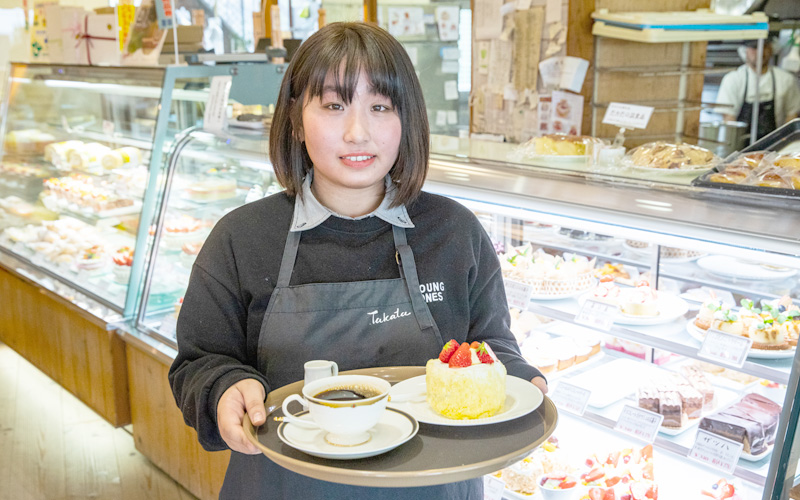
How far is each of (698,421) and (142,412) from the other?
2.64 meters

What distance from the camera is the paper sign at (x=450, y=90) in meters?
7.07

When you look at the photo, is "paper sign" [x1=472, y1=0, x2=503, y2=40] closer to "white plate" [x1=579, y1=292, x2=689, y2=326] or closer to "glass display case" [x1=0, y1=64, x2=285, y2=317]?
"glass display case" [x1=0, y1=64, x2=285, y2=317]

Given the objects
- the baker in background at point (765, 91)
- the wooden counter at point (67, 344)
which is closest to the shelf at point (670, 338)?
the wooden counter at point (67, 344)

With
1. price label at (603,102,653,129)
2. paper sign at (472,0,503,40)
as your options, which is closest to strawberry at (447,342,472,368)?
price label at (603,102,653,129)

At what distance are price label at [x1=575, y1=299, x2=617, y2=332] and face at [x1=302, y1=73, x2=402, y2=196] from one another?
1.06 meters

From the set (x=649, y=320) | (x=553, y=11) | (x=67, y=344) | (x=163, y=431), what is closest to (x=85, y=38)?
(x=67, y=344)

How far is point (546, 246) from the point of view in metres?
2.60

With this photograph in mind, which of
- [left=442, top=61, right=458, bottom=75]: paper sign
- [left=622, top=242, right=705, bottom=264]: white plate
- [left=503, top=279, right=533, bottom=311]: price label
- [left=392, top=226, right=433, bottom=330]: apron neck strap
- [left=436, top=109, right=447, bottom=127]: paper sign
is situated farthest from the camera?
[left=442, top=61, right=458, bottom=75]: paper sign

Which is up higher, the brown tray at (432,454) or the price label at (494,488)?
the brown tray at (432,454)

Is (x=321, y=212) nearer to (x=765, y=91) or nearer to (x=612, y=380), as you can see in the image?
(x=612, y=380)

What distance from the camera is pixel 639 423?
2.07m

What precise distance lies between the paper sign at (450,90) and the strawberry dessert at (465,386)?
5.94 m

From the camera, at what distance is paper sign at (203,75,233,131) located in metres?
3.36

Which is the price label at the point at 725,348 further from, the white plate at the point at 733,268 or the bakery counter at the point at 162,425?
the bakery counter at the point at 162,425
